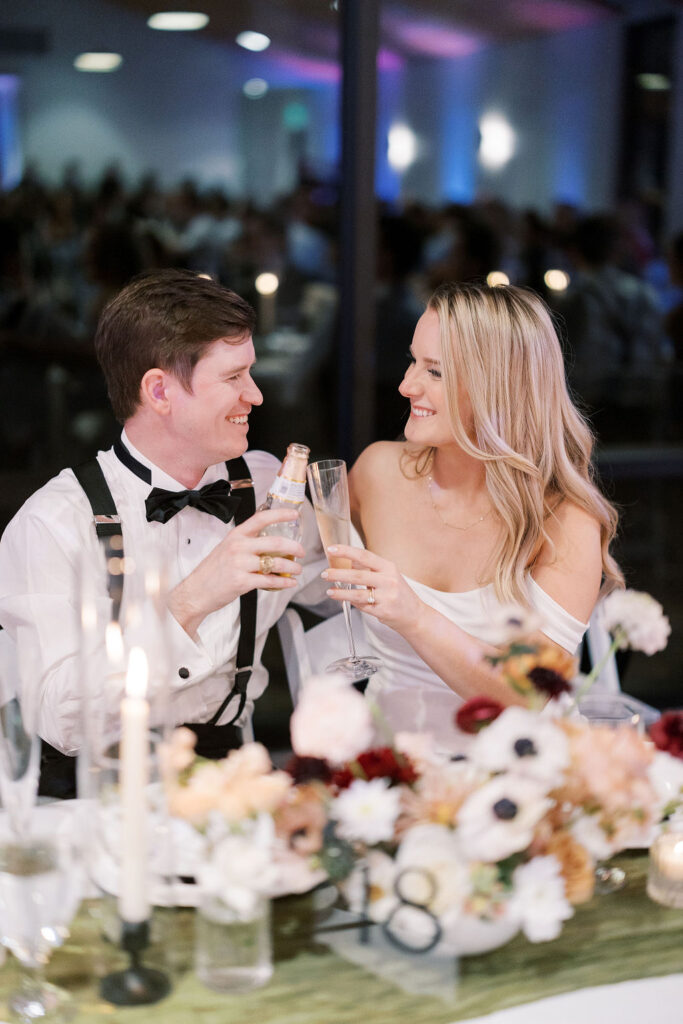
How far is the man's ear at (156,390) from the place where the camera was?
217cm

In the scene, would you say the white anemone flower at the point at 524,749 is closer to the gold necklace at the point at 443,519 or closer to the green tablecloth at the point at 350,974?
the green tablecloth at the point at 350,974

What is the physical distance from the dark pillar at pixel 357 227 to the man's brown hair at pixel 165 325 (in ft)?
4.52

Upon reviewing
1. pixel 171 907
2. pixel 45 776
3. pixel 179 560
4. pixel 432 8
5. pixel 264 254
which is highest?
pixel 432 8

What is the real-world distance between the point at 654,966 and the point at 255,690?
1149mm

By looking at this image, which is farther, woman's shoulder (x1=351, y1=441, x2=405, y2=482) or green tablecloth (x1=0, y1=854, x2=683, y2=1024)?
woman's shoulder (x1=351, y1=441, x2=405, y2=482)

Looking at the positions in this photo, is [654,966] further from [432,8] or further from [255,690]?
[432,8]

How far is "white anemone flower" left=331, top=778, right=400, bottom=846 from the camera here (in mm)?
1268

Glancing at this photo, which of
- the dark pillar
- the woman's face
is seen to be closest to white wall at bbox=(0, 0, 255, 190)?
the dark pillar

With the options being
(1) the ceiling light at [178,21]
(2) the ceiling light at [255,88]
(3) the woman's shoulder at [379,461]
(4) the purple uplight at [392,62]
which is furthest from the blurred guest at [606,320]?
(3) the woman's shoulder at [379,461]

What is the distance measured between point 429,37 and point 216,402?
3.71 meters

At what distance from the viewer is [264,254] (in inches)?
211

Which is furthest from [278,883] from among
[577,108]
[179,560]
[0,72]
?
[577,108]

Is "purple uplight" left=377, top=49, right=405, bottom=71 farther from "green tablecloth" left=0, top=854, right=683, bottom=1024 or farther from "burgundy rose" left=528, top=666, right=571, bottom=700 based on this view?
"green tablecloth" left=0, top=854, right=683, bottom=1024

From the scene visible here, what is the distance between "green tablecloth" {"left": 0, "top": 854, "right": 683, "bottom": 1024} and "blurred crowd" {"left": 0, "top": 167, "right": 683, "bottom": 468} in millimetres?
2831
